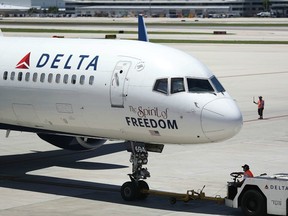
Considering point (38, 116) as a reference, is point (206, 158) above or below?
below

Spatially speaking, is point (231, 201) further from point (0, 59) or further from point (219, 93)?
point (0, 59)

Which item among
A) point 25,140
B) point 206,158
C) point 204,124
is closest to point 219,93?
point 204,124

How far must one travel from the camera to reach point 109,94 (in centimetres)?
2734

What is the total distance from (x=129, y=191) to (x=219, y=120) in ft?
12.1

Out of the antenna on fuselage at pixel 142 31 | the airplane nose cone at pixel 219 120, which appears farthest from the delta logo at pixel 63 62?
the antenna on fuselage at pixel 142 31

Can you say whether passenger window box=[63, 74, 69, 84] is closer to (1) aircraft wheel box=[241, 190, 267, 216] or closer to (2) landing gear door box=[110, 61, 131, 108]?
(2) landing gear door box=[110, 61, 131, 108]

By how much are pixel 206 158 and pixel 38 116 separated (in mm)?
8254

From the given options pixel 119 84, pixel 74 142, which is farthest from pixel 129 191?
pixel 74 142

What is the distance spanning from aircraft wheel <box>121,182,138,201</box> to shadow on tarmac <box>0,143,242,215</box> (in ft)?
0.55

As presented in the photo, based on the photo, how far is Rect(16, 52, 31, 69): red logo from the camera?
30.1m

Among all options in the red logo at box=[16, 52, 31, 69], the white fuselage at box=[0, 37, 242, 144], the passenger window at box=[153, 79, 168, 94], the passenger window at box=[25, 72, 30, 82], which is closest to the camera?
the white fuselage at box=[0, 37, 242, 144]

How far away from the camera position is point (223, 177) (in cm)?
3056

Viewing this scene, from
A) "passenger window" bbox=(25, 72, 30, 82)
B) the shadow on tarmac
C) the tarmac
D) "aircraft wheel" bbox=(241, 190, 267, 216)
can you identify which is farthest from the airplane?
"aircraft wheel" bbox=(241, 190, 267, 216)

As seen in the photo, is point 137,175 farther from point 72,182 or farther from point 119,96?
point 72,182
